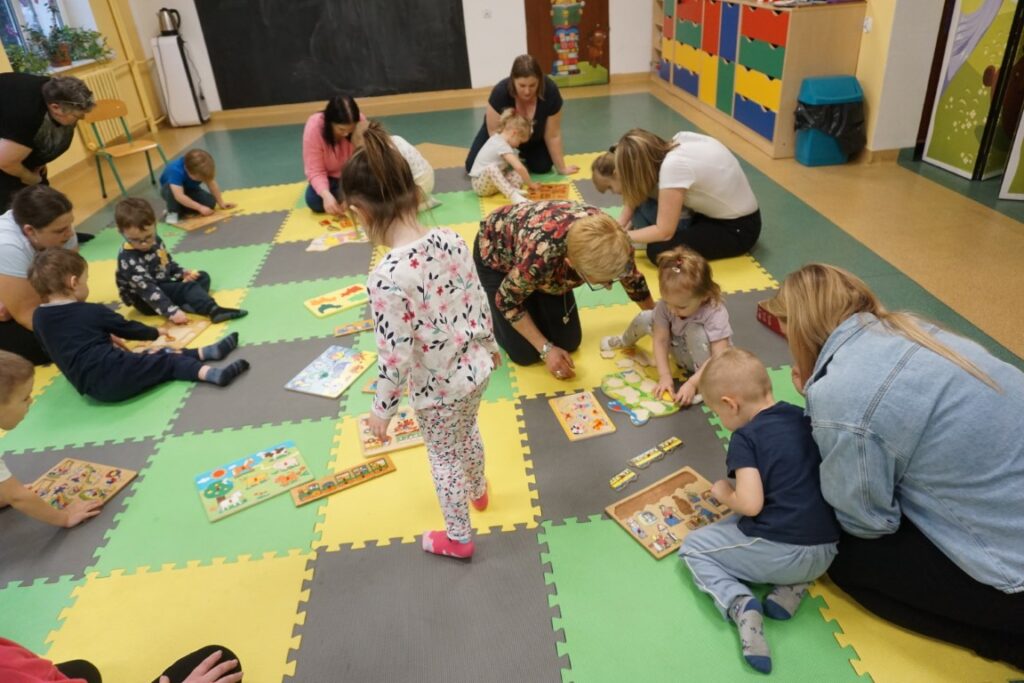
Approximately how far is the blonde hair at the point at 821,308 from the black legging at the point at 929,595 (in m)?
0.57

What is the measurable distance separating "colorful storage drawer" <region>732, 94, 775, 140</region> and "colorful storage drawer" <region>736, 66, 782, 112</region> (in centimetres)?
5

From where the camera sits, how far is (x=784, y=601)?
6.77ft

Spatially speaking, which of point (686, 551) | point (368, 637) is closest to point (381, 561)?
point (368, 637)

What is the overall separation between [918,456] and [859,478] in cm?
16

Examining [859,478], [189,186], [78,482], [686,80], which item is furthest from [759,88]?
[78,482]

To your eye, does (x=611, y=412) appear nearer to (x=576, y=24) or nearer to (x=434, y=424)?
(x=434, y=424)

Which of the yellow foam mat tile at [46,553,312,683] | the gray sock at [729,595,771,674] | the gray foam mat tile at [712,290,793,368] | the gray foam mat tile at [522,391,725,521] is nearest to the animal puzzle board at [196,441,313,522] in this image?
the yellow foam mat tile at [46,553,312,683]

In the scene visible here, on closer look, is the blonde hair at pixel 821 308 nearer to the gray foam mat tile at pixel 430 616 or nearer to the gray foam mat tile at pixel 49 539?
the gray foam mat tile at pixel 430 616

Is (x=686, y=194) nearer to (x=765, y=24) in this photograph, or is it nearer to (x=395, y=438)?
(x=395, y=438)

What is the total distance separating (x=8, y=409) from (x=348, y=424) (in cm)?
130

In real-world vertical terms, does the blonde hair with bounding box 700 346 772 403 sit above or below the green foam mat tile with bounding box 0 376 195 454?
above

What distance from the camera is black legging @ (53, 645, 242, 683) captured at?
191 centimetres

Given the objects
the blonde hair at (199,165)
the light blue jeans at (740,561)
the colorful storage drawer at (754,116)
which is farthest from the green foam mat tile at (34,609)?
the colorful storage drawer at (754,116)

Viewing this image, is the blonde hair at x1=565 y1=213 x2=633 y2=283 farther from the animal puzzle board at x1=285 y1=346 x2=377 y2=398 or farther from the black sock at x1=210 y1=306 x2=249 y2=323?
the black sock at x1=210 y1=306 x2=249 y2=323
